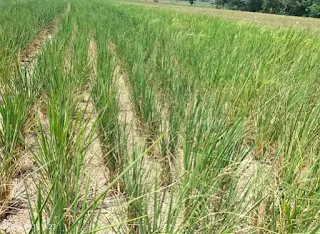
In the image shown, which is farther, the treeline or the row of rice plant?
the treeline

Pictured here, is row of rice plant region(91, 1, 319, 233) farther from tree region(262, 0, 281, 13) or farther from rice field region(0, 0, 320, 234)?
tree region(262, 0, 281, 13)

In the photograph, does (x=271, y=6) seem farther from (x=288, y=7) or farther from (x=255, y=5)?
(x=255, y=5)

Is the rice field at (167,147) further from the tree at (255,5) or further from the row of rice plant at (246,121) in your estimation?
the tree at (255,5)

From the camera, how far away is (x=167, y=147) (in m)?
1.27

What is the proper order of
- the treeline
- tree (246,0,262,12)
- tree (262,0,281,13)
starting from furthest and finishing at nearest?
tree (246,0,262,12) → tree (262,0,281,13) → the treeline

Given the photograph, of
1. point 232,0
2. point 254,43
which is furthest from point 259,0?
point 254,43

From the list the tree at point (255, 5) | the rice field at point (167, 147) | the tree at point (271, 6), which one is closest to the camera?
the rice field at point (167, 147)

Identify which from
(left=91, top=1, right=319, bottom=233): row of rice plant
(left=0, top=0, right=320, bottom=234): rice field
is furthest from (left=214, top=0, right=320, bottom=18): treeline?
(left=0, top=0, right=320, bottom=234): rice field

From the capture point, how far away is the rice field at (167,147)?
2.99ft

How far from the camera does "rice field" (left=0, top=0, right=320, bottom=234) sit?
910 millimetres

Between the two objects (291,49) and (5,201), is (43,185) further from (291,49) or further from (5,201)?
(291,49)

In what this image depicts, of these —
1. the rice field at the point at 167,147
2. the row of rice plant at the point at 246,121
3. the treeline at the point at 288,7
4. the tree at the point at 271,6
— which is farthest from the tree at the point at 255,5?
the rice field at the point at 167,147

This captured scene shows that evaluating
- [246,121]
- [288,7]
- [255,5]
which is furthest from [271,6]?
[246,121]

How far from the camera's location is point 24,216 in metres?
1.25
